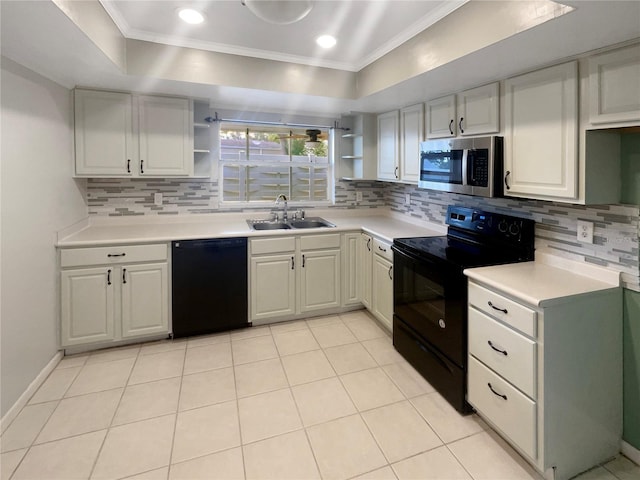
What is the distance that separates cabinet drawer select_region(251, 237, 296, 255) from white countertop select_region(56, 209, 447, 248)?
0.18 ft

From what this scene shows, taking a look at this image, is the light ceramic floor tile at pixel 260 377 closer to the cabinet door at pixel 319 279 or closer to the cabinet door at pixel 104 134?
the cabinet door at pixel 319 279

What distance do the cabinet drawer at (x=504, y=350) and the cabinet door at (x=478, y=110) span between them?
3.85 ft

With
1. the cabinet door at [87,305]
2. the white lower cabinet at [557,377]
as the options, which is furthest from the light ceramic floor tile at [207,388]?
the white lower cabinet at [557,377]

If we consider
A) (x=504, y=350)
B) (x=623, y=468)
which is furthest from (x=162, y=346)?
(x=623, y=468)

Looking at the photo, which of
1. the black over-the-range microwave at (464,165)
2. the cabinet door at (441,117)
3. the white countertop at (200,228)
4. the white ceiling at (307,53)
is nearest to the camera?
the white ceiling at (307,53)

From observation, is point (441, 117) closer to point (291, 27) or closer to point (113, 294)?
point (291, 27)

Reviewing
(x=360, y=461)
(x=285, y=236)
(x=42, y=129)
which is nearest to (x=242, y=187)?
(x=285, y=236)

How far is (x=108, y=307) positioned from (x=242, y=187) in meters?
1.70

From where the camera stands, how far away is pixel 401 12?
2.10 m

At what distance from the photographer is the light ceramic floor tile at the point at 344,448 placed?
1.72 metres

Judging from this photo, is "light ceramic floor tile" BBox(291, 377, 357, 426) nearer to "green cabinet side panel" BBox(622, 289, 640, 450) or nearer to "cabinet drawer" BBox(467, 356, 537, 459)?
"cabinet drawer" BBox(467, 356, 537, 459)

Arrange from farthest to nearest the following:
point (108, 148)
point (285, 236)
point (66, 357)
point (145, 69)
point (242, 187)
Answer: point (242, 187), point (285, 236), point (108, 148), point (66, 357), point (145, 69)

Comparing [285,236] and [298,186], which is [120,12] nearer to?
[285,236]

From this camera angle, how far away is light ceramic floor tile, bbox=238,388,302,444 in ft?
6.45
